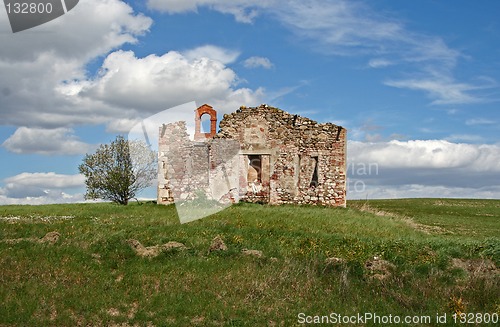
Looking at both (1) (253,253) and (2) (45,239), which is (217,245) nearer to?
(1) (253,253)

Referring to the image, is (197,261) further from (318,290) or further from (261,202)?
(261,202)

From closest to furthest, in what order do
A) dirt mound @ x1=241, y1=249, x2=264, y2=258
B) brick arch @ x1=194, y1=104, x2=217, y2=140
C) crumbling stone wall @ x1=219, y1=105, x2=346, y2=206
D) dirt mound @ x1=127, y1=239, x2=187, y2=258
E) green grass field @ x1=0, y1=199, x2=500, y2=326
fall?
green grass field @ x1=0, y1=199, x2=500, y2=326
dirt mound @ x1=127, y1=239, x2=187, y2=258
dirt mound @ x1=241, y1=249, x2=264, y2=258
crumbling stone wall @ x1=219, y1=105, x2=346, y2=206
brick arch @ x1=194, y1=104, x2=217, y2=140

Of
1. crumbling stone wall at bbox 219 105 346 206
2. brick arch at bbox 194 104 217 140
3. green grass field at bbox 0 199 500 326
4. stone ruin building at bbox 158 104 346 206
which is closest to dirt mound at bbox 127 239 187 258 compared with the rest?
green grass field at bbox 0 199 500 326

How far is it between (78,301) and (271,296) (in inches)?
172

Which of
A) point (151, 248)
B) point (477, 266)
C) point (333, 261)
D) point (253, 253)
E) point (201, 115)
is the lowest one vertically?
point (477, 266)

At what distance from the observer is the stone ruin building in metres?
29.0

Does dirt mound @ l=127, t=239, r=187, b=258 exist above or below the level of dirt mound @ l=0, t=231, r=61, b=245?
below

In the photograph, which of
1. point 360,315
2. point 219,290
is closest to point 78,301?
point 219,290

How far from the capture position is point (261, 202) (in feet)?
96.5

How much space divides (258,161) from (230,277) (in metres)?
18.5

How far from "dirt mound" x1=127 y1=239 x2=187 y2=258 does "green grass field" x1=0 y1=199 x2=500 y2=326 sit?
16 centimetres

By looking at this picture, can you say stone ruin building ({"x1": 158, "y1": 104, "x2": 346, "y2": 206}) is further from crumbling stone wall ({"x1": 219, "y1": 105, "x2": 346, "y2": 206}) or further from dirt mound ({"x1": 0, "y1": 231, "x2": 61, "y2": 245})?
dirt mound ({"x1": 0, "y1": 231, "x2": 61, "y2": 245})

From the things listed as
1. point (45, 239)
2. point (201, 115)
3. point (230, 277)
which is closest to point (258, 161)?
point (201, 115)

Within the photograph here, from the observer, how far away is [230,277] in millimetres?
11742
